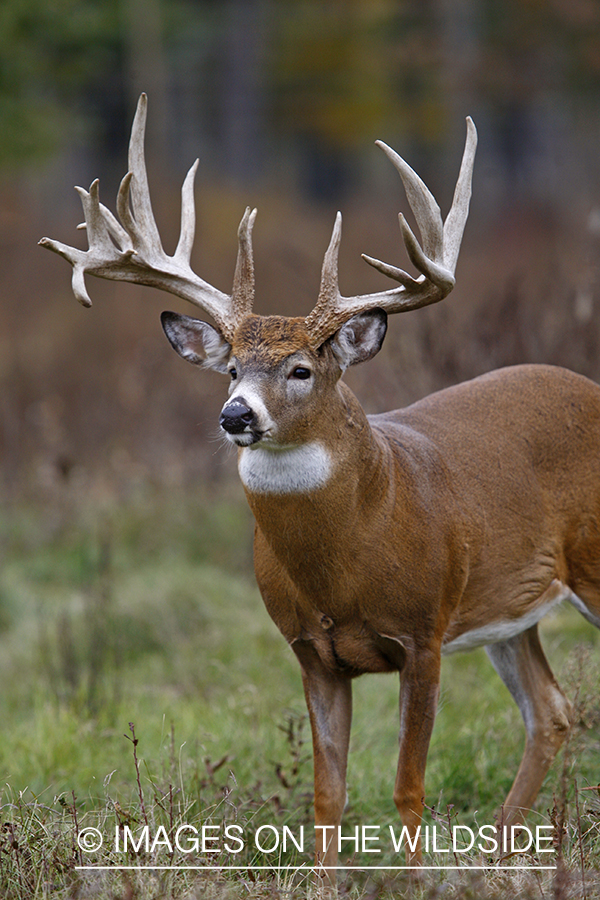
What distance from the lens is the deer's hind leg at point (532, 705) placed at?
198 inches

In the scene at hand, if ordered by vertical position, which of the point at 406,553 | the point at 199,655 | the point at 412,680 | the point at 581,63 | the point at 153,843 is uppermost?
the point at 581,63

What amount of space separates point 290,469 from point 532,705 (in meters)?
1.87

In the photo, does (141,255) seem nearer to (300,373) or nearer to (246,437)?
(300,373)

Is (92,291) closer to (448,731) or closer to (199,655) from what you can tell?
(199,655)

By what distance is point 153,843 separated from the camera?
3.90 m

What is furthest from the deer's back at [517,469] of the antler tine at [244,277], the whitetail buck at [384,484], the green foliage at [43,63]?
the green foliage at [43,63]

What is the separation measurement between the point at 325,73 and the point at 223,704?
26492mm

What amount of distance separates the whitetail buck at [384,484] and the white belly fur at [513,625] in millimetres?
10

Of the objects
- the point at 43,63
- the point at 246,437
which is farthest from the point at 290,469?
the point at 43,63

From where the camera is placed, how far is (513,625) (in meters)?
4.83

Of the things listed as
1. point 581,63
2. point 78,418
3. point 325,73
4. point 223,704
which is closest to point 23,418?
point 78,418

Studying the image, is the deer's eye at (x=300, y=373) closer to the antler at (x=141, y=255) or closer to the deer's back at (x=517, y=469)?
the antler at (x=141, y=255)

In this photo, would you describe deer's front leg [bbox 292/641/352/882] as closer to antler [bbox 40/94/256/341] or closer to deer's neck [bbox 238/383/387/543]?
deer's neck [bbox 238/383/387/543]

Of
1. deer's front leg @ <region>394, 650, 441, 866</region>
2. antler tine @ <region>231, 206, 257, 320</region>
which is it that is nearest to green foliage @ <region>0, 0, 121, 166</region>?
antler tine @ <region>231, 206, 257, 320</region>
